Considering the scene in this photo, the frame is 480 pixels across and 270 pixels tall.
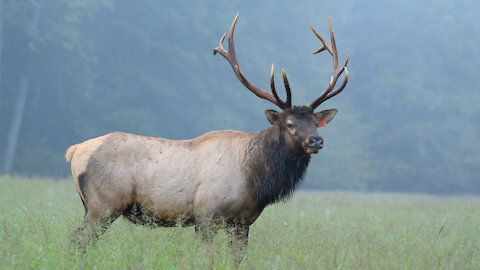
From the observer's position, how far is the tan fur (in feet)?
16.2

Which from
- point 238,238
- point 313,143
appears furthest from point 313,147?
point 238,238

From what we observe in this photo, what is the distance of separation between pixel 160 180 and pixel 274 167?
120 cm

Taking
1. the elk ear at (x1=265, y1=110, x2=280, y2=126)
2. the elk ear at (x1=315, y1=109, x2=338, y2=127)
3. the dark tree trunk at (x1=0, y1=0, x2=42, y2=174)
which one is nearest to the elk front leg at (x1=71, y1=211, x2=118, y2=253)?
the elk ear at (x1=265, y1=110, x2=280, y2=126)

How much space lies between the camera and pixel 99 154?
503cm

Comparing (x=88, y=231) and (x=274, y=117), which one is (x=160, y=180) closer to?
(x=88, y=231)

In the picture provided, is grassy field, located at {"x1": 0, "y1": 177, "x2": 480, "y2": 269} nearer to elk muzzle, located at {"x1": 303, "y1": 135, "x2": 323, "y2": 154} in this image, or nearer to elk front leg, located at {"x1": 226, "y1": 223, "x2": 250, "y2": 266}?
elk front leg, located at {"x1": 226, "y1": 223, "x2": 250, "y2": 266}

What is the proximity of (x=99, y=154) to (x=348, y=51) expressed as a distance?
39.8 metres

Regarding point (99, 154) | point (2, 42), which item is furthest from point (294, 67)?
point (99, 154)

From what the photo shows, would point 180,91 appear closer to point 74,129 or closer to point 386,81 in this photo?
point 74,129

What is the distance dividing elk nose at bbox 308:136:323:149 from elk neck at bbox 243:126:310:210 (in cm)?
30

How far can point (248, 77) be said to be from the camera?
3006 cm

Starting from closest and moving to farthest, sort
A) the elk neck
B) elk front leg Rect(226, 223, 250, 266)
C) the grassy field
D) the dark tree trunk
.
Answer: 1. the grassy field
2. elk front leg Rect(226, 223, 250, 266)
3. the elk neck
4. the dark tree trunk

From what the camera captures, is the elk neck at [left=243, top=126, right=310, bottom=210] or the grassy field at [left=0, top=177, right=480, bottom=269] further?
the elk neck at [left=243, top=126, right=310, bottom=210]

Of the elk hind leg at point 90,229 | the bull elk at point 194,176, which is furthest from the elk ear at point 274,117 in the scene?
the elk hind leg at point 90,229
